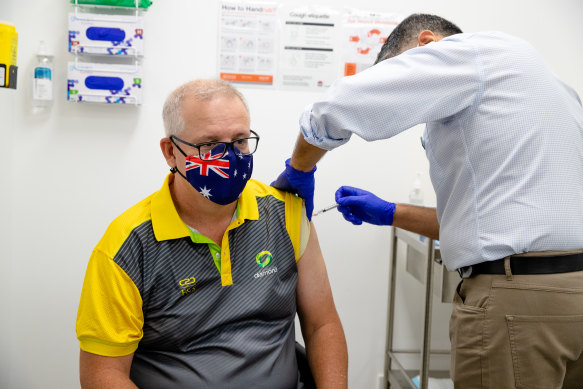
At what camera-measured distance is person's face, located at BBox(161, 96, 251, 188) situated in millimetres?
1314

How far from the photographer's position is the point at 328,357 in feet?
4.63

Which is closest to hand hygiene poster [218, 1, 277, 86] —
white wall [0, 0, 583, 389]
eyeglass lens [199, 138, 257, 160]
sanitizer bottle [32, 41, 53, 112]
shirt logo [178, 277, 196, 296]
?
white wall [0, 0, 583, 389]

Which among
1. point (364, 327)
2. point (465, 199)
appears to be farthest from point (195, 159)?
point (364, 327)

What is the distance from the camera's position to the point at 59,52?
2174 mm

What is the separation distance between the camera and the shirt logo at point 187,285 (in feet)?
4.23

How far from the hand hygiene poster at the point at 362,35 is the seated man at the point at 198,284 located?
42.4 inches

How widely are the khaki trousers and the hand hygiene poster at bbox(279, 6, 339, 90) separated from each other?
139 centimetres

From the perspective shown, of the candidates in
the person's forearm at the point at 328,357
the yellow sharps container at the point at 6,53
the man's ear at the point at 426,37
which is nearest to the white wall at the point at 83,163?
the yellow sharps container at the point at 6,53

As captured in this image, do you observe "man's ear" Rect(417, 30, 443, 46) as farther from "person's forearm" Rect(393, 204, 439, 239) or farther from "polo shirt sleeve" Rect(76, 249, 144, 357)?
"polo shirt sleeve" Rect(76, 249, 144, 357)

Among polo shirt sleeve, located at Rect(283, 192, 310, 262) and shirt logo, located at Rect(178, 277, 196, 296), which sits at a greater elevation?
polo shirt sleeve, located at Rect(283, 192, 310, 262)

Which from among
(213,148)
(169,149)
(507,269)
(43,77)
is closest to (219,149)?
(213,148)

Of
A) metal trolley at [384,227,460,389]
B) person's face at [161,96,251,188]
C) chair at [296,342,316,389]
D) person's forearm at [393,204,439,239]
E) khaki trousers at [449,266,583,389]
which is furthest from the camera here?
metal trolley at [384,227,460,389]

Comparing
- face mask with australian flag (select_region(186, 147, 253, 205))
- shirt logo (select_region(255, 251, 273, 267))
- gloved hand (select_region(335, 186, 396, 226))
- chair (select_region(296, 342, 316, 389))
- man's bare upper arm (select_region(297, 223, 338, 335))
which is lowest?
chair (select_region(296, 342, 316, 389))

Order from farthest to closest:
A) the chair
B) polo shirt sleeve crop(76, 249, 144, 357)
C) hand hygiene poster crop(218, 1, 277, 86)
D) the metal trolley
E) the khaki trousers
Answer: hand hygiene poster crop(218, 1, 277, 86) → the metal trolley → the chair → polo shirt sleeve crop(76, 249, 144, 357) → the khaki trousers
